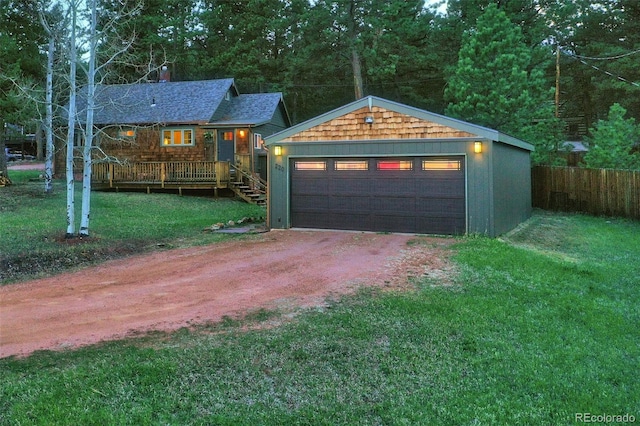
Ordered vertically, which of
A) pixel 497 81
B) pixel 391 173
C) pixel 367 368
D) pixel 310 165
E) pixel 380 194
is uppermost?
pixel 497 81

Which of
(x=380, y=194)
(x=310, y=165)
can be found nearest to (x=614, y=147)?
(x=380, y=194)

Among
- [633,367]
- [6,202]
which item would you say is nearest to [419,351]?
[633,367]

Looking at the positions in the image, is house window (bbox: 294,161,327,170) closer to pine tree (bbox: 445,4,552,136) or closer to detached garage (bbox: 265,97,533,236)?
detached garage (bbox: 265,97,533,236)

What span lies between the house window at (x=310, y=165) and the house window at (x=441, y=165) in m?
2.51

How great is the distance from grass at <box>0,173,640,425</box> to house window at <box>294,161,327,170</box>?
6.50 m

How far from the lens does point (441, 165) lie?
11.1 metres

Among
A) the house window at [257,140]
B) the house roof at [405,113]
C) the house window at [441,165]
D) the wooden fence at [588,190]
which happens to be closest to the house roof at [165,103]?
the house window at [257,140]

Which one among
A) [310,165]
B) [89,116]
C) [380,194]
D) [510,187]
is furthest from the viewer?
[510,187]

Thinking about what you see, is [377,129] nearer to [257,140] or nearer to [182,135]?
[257,140]

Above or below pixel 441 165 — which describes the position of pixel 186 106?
above

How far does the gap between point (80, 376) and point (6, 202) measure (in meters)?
13.6

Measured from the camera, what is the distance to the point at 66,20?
35.5 feet

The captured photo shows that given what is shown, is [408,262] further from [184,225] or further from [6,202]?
[6,202]

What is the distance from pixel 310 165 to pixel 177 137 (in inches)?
424
